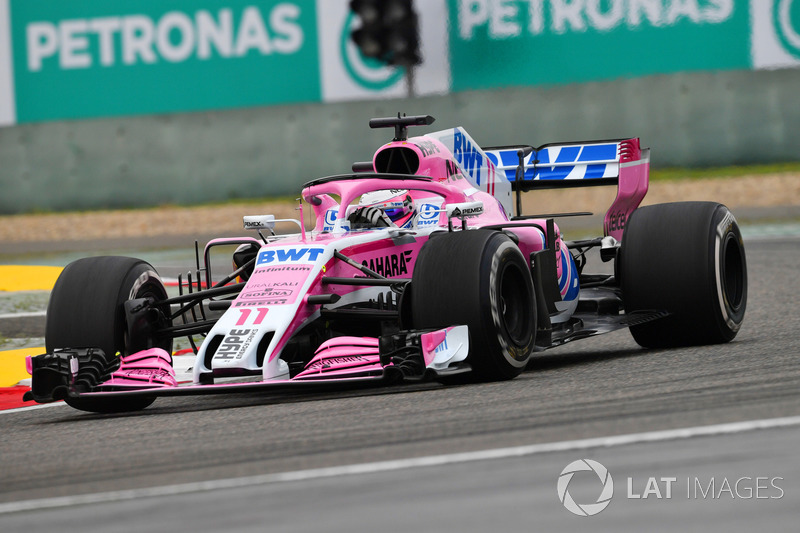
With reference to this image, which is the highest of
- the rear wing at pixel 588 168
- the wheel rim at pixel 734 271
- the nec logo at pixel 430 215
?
the rear wing at pixel 588 168

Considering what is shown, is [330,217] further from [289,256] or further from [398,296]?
[398,296]

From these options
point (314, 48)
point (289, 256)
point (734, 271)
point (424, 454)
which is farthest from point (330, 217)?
point (314, 48)

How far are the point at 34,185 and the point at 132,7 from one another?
3.61 m

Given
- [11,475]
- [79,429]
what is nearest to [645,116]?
[79,429]

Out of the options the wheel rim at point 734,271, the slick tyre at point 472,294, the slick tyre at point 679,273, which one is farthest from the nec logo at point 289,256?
the wheel rim at point 734,271

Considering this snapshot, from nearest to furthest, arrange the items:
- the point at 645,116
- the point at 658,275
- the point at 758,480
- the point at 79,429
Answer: the point at 758,480
the point at 79,429
the point at 658,275
the point at 645,116

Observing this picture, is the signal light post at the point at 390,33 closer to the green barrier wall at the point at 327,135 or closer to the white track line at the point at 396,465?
the green barrier wall at the point at 327,135

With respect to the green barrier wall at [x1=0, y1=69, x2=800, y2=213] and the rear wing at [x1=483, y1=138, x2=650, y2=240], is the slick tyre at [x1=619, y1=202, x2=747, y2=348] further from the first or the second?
the green barrier wall at [x1=0, y1=69, x2=800, y2=213]

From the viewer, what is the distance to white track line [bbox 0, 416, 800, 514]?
461 cm

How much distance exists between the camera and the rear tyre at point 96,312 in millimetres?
7297

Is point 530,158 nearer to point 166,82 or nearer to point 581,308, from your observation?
point 581,308

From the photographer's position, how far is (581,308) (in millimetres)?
8805

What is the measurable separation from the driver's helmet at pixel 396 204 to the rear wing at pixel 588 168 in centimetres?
137

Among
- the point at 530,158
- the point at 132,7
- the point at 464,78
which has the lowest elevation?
the point at 530,158
